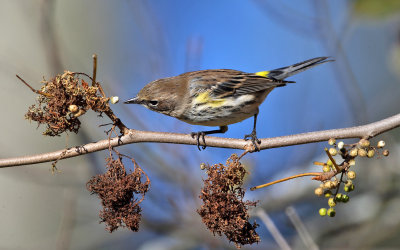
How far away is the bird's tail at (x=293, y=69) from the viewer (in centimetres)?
430

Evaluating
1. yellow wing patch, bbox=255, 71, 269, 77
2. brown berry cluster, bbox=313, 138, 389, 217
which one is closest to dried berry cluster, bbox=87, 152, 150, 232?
brown berry cluster, bbox=313, 138, 389, 217

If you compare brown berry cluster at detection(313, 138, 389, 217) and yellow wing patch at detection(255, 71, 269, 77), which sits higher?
yellow wing patch at detection(255, 71, 269, 77)

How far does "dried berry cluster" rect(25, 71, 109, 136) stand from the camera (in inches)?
108

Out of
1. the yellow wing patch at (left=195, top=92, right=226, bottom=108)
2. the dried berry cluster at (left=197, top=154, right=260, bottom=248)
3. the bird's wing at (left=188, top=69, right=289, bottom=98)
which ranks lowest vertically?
the dried berry cluster at (left=197, top=154, right=260, bottom=248)

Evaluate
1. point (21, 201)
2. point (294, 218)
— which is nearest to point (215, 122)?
point (294, 218)

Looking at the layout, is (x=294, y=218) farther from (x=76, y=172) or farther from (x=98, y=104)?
(x=76, y=172)

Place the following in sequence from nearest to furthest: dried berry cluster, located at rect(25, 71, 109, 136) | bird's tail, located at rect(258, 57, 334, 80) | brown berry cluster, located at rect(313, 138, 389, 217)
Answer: brown berry cluster, located at rect(313, 138, 389, 217) → dried berry cluster, located at rect(25, 71, 109, 136) → bird's tail, located at rect(258, 57, 334, 80)

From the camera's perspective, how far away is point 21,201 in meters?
8.84

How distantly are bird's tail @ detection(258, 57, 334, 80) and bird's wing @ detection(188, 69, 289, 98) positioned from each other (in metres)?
0.21

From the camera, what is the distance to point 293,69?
4570 mm

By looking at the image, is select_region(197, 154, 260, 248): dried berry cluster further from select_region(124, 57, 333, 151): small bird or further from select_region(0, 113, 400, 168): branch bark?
select_region(124, 57, 333, 151): small bird

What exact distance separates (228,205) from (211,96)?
5.95ft

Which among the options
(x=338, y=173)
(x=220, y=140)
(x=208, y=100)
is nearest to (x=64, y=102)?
(x=220, y=140)

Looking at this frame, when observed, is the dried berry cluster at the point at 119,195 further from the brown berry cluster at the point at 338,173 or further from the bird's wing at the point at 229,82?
the bird's wing at the point at 229,82
